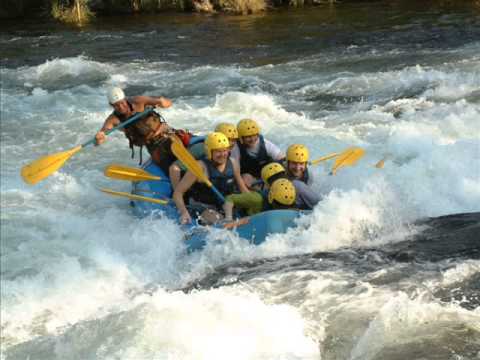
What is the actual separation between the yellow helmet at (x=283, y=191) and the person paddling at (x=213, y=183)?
0.49 m

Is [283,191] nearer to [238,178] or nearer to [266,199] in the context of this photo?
[266,199]

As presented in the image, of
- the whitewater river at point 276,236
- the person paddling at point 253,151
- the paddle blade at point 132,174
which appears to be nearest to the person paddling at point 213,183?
the whitewater river at point 276,236

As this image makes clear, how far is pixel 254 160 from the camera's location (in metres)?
6.32

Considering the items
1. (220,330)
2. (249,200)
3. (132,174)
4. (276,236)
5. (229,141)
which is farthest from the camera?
(132,174)

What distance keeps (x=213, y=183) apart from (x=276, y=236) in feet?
2.90

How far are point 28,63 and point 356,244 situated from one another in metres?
11.4

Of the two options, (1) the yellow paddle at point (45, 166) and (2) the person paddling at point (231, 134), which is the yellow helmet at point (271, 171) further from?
(1) the yellow paddle at point (45, 166)

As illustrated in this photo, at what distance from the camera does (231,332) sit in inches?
158

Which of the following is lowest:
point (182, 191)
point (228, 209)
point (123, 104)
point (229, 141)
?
point (228, 209)

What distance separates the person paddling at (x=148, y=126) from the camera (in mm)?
6547

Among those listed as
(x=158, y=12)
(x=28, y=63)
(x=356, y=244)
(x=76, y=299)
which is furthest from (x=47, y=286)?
(x=158, y=12)

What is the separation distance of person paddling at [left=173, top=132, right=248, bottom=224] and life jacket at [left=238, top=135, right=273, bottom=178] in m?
0.41

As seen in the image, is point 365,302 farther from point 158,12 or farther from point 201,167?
point 158,12

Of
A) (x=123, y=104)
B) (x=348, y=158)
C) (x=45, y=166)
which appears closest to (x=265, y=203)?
(x=348, y=158)
